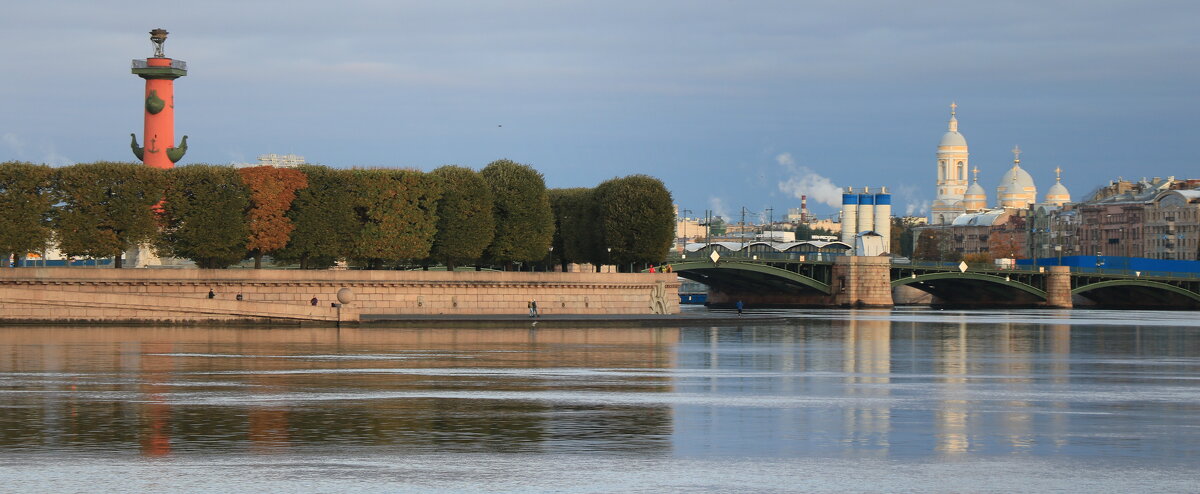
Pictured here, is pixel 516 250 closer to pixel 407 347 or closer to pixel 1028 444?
pixel 407 347

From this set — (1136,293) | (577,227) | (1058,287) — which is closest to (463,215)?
(577,227)

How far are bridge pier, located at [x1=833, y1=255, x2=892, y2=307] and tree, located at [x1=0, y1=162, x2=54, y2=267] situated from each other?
74.1 metres

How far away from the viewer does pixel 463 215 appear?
83.7 meters

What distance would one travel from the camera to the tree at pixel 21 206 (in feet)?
246

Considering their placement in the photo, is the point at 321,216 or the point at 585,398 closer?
the point at 585,398

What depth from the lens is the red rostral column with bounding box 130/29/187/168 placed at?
308 ft

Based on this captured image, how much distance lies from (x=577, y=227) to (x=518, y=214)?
32.4ft

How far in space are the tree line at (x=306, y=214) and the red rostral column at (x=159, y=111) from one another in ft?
44.9

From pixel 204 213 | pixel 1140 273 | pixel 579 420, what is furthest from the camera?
pixel 1140 273

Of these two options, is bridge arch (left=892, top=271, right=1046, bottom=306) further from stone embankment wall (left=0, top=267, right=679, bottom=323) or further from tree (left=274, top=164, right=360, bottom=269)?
tree (left=274, top=164, right=360, bottom=269)

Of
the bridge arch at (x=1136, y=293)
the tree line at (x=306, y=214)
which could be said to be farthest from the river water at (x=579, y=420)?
the bridge arch at (x=1136, y=293)

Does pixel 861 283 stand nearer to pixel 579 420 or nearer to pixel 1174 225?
pixel 1174 225

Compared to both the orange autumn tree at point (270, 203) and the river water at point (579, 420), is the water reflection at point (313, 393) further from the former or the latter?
the orange autumn tree at point (270, 203)

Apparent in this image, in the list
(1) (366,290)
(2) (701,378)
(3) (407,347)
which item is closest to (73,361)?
(3) (407,347)
